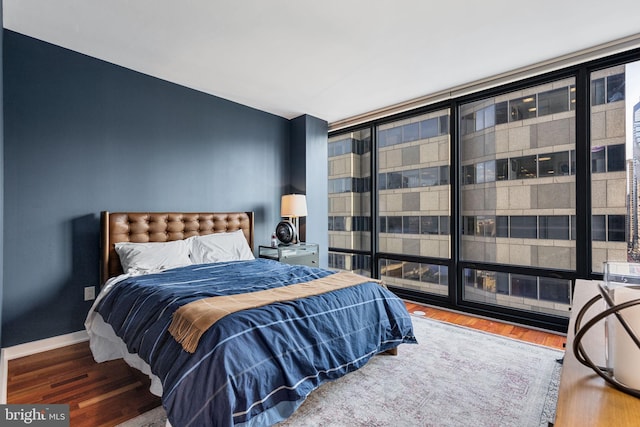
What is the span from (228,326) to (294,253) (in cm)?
249

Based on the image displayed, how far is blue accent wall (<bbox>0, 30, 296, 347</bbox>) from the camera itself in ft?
8.57

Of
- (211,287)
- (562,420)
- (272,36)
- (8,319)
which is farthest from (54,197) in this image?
(562,420)

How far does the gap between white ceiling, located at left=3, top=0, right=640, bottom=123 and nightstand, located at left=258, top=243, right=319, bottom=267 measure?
76.5 inches

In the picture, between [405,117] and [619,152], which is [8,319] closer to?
[405,117]

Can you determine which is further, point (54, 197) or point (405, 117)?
point (405, 117)

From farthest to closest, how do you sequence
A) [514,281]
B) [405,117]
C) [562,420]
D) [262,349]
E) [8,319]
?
[405,117], [514,281], [8,319], [262,349], [562,420]

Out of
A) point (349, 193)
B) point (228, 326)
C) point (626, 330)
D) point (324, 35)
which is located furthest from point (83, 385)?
point (349, 193)

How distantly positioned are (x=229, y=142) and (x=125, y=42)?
1511 mm

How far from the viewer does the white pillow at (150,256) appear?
2.83m

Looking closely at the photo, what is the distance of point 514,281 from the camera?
3.38 metres

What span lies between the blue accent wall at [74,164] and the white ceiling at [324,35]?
8.6 inches

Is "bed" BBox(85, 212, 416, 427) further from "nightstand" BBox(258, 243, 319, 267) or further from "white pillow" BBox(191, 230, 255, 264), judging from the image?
"nightstand" BBox(258, 243, 319, 267)
